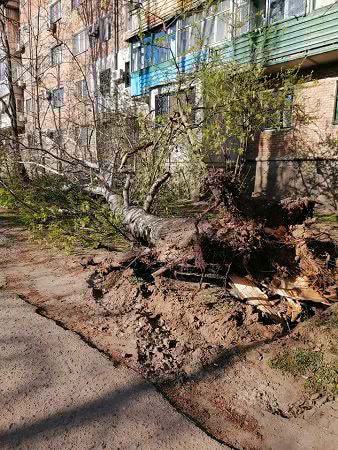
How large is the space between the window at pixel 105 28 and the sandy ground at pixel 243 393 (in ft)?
71.4

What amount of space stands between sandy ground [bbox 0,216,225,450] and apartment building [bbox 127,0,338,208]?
8.37 meters

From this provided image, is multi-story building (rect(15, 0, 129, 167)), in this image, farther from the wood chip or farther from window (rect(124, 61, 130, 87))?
the wood chip

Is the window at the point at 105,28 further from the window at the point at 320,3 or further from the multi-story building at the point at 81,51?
the window at the point at 320,3

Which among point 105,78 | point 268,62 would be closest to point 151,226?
point 268,62

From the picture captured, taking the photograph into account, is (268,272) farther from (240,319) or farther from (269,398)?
(269,398)

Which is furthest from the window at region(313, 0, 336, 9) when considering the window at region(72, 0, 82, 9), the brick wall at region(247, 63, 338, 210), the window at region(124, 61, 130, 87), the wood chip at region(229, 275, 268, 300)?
the window at region(72, 0, 82, 9)

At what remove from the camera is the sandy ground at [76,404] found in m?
2.19

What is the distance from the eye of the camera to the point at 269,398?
8.52 ft

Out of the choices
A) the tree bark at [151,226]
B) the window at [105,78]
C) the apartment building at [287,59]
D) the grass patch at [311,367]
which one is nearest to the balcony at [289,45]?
the apartment building at [287,59]

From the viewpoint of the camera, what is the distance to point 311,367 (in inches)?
110

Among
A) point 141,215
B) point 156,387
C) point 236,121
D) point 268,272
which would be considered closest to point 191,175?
point 236,121

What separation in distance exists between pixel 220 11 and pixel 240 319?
12395 mm

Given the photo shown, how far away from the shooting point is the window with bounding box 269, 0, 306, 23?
425 inches

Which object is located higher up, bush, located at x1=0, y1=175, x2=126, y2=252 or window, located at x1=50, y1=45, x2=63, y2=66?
window, located at x1=50, y1=45, x2=63, y2=66
